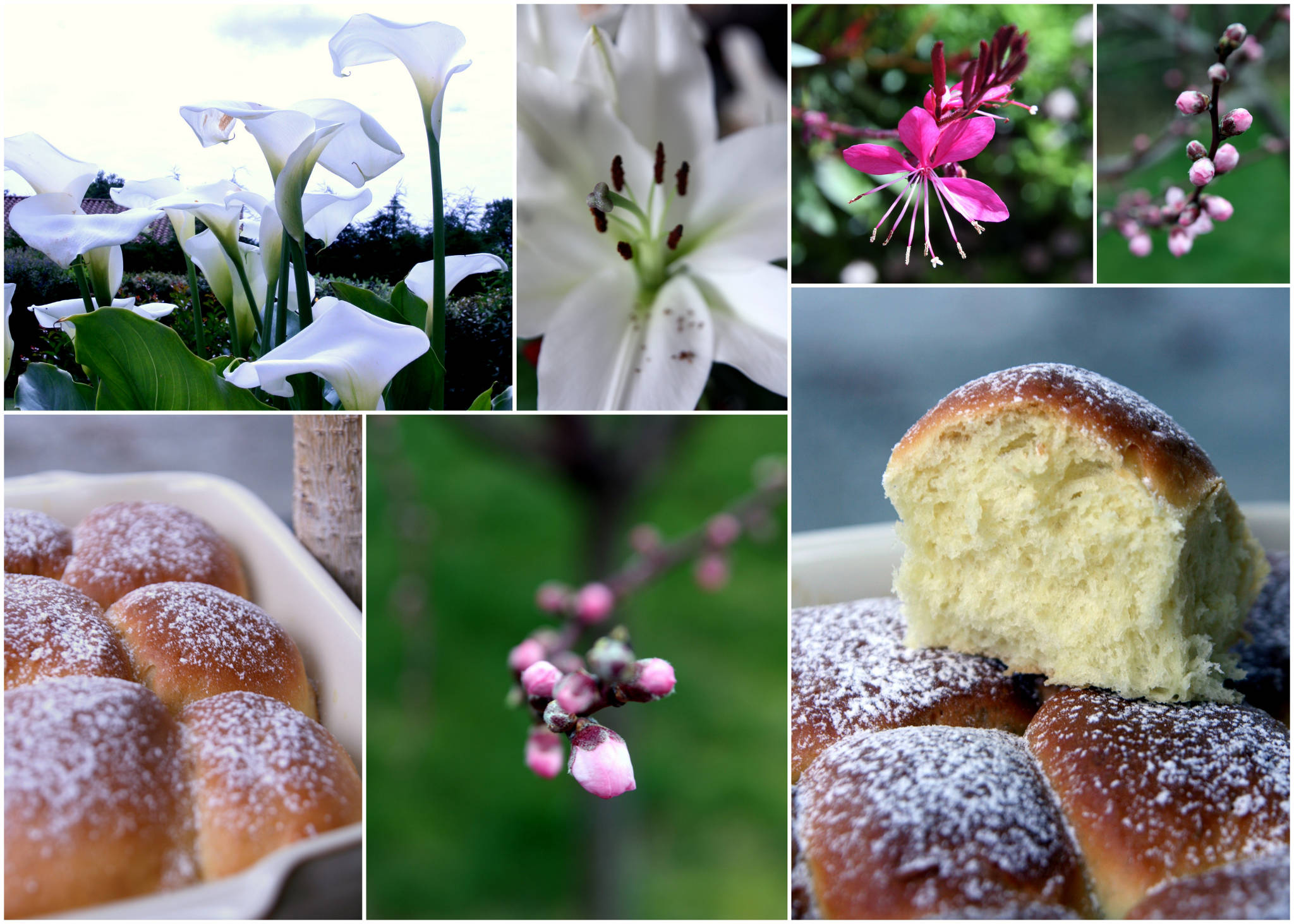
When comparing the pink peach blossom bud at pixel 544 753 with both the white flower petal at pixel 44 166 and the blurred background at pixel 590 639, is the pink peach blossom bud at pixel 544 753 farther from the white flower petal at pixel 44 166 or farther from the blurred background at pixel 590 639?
the white flower petal at pixel 44 166

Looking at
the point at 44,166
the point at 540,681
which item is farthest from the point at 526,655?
the point at 44,166

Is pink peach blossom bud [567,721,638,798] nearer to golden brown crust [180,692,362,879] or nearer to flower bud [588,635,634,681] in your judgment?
flower bud [588,635,634,681]

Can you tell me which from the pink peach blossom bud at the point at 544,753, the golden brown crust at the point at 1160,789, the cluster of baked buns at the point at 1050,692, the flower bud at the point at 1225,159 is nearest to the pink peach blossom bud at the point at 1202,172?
the flower bud at the point at 1225,159

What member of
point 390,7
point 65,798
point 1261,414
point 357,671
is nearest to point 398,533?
point 357,671

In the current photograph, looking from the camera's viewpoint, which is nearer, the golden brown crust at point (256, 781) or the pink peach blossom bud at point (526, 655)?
the golden brown crust at point (256, 781)

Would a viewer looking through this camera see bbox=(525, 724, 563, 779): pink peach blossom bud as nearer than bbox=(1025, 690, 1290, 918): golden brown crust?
No

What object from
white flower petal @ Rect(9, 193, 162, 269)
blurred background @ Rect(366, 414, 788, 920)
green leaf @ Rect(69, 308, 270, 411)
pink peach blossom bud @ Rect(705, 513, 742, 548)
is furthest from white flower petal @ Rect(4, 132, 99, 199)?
pink peach blossom bud @ Rect(705, 513, 742, 548)
